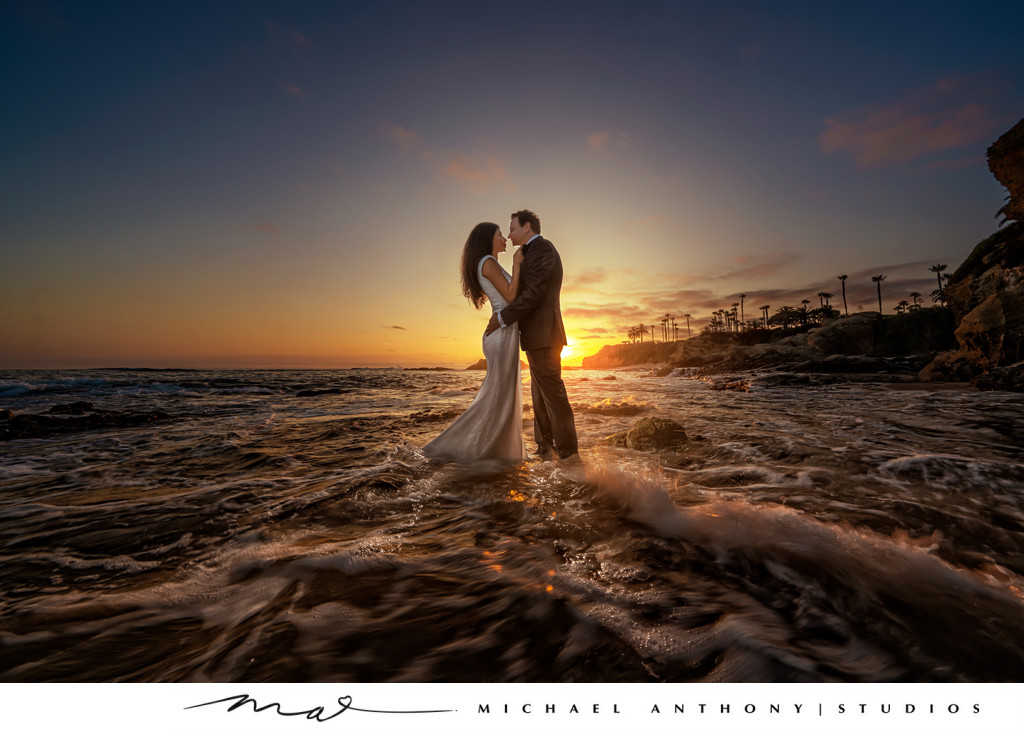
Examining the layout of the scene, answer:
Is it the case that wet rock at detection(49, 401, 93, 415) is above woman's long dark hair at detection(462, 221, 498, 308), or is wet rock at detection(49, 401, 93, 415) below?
below

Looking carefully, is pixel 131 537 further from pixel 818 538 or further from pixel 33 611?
pixel 818 538

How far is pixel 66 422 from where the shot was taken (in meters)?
8.38

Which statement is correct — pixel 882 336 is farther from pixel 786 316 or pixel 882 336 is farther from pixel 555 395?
pixel 555 395

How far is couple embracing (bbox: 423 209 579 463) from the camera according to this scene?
462 cm

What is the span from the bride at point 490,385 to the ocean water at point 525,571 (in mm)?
355

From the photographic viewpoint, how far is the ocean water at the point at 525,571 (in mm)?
1405

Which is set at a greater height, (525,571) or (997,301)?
(997,301)

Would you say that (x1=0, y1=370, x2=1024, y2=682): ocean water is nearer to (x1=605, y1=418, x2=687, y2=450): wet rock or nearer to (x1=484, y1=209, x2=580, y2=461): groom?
(x1=484, y1=209, x2=580, y2=461): groom

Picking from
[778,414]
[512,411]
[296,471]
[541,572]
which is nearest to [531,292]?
[512,411]

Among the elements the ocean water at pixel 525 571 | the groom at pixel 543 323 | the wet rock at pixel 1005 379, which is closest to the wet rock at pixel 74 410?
the ocean water at pixel 525 571

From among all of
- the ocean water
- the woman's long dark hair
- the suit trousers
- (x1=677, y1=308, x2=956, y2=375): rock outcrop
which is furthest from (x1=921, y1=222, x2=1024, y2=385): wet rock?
(x1=677, y1=308, x2=956, y2=375): rock outcrop

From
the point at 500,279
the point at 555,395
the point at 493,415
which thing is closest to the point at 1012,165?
the point at 555,395
